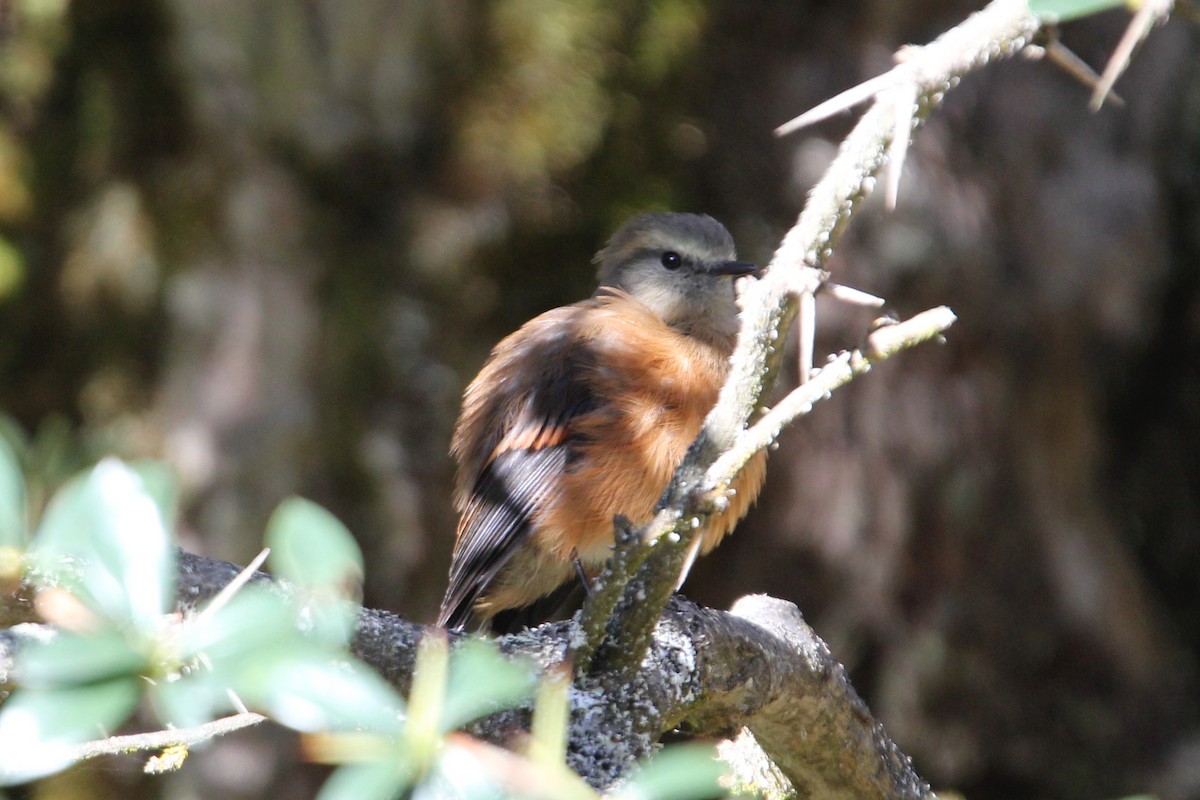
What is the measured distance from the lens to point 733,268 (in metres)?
3.69

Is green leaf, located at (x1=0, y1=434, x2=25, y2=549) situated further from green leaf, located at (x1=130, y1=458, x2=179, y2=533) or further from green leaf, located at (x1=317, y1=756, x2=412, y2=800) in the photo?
green leaf, located at (x1=317, y1=756, x2=412, y2=800)

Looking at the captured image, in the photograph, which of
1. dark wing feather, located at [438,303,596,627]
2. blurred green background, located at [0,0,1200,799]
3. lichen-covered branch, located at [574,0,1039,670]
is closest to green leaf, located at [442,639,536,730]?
lichen-covered branch, located at [574,0,1039,670]

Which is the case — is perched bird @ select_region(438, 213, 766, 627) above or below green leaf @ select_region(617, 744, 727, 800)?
below

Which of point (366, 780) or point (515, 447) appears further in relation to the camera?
point (515, 447)

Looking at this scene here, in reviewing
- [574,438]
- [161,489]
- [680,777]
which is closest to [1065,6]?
[680,777]

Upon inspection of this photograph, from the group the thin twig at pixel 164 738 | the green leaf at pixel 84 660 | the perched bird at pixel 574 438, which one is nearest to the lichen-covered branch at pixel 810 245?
the thin twig at pixel 164 738

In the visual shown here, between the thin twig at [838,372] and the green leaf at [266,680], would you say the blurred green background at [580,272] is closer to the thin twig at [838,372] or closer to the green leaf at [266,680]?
the thin twig at [838,372]

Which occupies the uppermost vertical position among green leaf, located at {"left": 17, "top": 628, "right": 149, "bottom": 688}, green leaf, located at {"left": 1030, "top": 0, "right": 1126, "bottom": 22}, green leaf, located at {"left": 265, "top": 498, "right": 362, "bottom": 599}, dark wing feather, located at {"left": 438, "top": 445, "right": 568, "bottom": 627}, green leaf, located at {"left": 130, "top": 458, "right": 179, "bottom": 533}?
green leaf, located at {"left": 1030, "top": 0, "right": 1126, "bottom": 22}

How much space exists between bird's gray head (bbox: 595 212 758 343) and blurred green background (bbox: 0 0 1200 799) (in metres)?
1.05

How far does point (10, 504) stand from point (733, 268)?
314 centimetres

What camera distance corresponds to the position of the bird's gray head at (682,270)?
3650 millimetres

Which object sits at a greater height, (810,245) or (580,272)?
(810,245)

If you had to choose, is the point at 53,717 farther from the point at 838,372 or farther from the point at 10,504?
the point at 838,372

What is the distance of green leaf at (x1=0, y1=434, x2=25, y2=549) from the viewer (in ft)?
2.18
